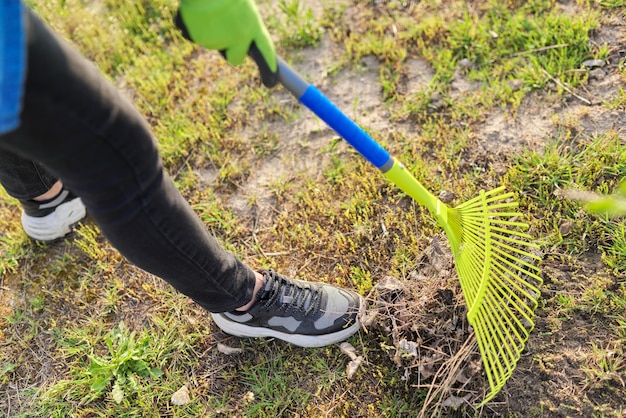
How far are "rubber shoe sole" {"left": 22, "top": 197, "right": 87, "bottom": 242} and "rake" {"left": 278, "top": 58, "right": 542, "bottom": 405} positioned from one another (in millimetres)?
1387

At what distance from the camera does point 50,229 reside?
2.45 metres

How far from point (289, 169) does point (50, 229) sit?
1.10m

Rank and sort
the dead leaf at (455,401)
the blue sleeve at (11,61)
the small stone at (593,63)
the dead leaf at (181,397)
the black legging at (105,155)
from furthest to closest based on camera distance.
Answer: the small stone at (593,63)
the dead leaf at (181,397)
the dead leaf at (455,401)
the black legging at (105,155)
the blue sleeve at (11,61)

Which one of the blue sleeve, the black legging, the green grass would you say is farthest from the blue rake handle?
the blue sleeve

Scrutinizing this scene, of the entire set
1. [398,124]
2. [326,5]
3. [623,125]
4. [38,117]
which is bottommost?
[623,125]

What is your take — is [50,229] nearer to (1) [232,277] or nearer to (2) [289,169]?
(2) [289,169]

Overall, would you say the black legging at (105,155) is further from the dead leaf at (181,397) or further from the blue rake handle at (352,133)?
the dead leaf at (181,397)

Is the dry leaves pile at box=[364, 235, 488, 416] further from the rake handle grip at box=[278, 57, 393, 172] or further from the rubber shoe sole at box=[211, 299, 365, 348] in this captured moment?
the rake handle grip at box=[278, 57, 393, 172]

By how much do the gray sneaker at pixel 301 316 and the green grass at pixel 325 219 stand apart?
0.26 ft

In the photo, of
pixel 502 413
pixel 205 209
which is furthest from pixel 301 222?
pixel 502 413

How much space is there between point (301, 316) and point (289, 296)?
9 centimetres

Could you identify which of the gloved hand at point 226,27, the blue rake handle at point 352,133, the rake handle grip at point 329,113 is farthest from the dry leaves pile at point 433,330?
the gloved hand at point 226,27

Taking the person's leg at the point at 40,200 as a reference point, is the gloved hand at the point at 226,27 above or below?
above

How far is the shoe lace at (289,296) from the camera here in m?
1.93
